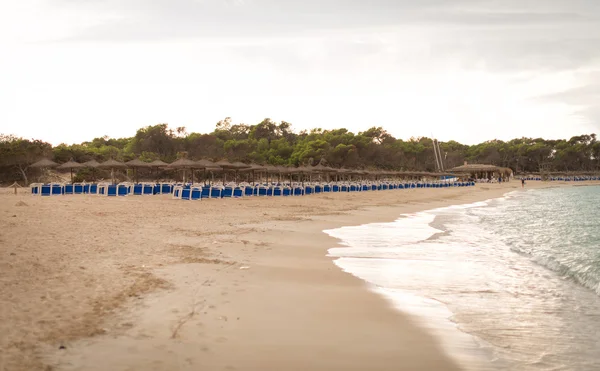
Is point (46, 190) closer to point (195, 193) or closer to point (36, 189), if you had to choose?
point (36, 189)

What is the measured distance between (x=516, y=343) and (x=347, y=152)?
6008cm

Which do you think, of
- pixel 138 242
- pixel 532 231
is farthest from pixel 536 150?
pixel 138 242

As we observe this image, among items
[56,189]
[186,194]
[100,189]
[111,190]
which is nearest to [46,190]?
[56,189]

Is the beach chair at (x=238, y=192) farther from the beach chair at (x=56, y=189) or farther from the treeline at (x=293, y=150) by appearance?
the beach chair at (x=56, y=189)

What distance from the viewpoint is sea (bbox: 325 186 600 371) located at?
374 cm

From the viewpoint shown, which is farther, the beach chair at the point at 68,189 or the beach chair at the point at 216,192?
the beach chair at the point at 68,189

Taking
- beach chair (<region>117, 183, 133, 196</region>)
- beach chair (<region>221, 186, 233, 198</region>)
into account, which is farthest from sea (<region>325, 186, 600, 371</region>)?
beach chair (<region>117, 183, 133, 196</region>)

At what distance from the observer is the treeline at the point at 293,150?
122 feet

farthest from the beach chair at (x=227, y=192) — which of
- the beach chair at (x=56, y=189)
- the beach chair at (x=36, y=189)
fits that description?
the beach chair at (x=36, y=189)

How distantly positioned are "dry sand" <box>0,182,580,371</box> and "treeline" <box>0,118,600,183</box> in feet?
72.2

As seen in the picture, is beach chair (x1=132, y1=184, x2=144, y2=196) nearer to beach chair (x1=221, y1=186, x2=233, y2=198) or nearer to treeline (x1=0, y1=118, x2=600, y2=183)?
beach chair (x1=221, y1=186, x2=233, y2=198)

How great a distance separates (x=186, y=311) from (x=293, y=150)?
57151 mm

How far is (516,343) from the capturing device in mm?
3871

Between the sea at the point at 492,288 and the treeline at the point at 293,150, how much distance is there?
68.5ft
